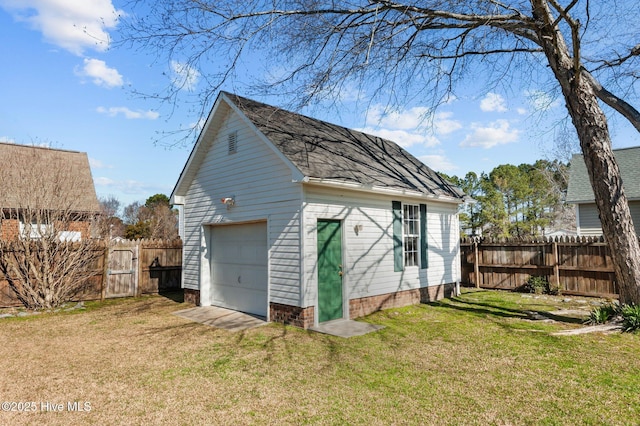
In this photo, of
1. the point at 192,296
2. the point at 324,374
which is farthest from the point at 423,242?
the point at 192,296

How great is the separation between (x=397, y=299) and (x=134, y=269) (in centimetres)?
849

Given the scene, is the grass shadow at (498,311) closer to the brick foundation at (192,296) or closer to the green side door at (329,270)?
the green side door at (329,270)

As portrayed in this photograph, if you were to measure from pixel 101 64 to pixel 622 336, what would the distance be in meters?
10.4

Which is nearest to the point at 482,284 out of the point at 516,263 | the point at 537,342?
the point at 516,263

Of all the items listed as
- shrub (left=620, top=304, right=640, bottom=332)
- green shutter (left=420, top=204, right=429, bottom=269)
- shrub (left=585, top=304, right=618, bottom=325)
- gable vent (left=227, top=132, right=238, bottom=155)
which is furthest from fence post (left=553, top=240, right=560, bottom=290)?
gable vent (left=227, top=132, right=238, bottom=155)

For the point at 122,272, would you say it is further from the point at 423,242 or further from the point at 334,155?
the point at 423,242

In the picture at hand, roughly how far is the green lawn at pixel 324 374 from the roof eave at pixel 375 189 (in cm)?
289

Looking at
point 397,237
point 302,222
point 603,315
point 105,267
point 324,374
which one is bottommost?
point 324,374

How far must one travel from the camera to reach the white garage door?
8672 millimetres

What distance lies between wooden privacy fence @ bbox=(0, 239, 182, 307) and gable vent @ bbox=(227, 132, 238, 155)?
555 centimetres

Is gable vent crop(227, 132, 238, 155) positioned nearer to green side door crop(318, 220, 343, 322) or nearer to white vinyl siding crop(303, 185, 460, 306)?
white vinyl siding crop(303, 185, 460, 306)

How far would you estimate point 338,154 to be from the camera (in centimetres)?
924

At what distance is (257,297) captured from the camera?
873 cm

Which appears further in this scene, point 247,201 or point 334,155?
point 334,155
